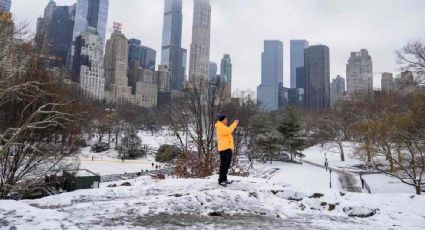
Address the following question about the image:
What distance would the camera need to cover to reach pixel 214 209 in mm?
7211

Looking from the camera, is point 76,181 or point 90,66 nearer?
point 76,181

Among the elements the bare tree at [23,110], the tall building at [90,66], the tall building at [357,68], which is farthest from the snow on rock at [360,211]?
the tall building at [357,68]

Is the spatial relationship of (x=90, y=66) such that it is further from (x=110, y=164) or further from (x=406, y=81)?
(x=406, y=81)

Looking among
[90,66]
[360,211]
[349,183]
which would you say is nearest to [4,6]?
[360,211]

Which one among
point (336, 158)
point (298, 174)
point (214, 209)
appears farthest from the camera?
point (336, 158)

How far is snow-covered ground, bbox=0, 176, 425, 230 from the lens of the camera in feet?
19.9

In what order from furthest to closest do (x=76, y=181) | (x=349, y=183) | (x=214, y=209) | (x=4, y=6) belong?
(x=349, y=183) < (x=76, y=181) < (x=4, y=6) < (x=214, y=209)

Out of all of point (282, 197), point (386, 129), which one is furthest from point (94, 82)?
point (282, 197)

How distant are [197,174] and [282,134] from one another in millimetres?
35858

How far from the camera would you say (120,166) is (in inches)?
1986

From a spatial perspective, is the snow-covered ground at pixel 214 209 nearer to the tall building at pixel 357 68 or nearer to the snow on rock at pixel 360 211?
the snow on rock at pixel 360 211

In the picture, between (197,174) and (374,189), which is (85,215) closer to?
(197,174)

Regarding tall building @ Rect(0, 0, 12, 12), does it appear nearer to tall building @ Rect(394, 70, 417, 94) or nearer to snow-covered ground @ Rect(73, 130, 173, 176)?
snow-covered ground @ Rect(73, 130, 173, 176)

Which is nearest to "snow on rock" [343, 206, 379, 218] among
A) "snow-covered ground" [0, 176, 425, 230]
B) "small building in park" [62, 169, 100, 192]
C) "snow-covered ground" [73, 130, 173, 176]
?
"snow-covered ground" [0, 176, 425, 230]
